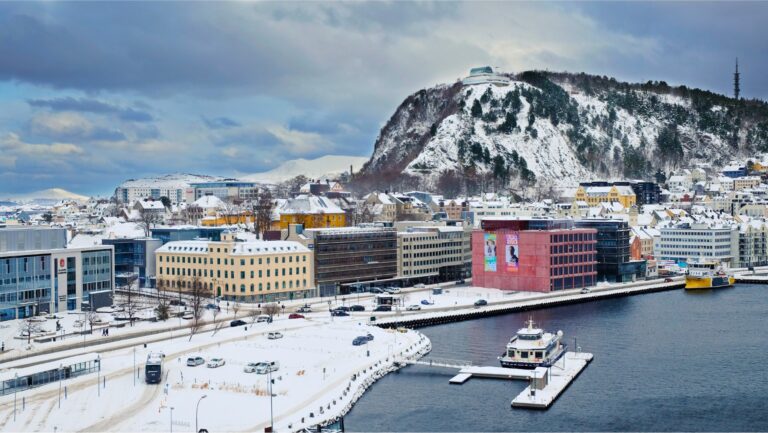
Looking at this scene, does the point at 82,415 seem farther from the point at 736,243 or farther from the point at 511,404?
the point at 736,243

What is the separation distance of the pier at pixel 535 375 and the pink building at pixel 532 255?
94.4 ft

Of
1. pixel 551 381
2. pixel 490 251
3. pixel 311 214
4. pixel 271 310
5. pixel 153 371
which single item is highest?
pixel 311 214

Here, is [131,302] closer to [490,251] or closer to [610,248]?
[490,251]

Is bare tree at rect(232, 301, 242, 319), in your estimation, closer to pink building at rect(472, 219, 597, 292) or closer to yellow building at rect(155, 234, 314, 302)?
yellow building at rect(155, 234, 314, 302)

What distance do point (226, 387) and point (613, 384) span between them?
19.0 metres

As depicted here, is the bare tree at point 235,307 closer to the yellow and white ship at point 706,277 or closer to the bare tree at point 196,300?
the bare tree at point 196,300

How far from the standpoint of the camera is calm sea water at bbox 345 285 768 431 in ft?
126

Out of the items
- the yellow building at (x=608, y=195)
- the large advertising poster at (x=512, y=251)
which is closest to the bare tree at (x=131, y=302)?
the large advertising poster at (x=512, y=251)

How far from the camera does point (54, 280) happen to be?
63.7 m

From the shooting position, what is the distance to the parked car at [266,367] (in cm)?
4422

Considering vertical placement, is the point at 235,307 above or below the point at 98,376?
above

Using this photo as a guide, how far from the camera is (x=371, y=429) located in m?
36.8

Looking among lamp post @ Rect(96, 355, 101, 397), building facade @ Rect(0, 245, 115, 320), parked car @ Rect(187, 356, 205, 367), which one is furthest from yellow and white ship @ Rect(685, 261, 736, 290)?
lamp post @ Rect(96, 355, 101, 397)

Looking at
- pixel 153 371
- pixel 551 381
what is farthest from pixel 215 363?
pixel 551 381
